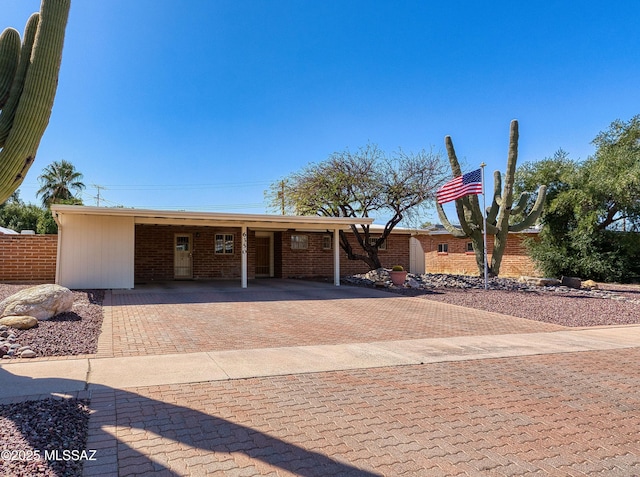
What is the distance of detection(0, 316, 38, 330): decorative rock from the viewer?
7527 millimetres

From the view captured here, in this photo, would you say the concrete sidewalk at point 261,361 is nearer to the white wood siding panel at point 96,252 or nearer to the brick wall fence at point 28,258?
the white wood siding panel at point 96,252

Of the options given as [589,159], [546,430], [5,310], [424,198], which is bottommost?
[546,430]

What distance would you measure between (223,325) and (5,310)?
3973 mm

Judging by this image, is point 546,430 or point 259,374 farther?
point 259,374

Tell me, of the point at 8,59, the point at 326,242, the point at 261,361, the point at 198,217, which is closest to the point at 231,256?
the point at 326,242

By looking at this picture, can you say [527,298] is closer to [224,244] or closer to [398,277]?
[398,277]

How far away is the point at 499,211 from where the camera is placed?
18.8m

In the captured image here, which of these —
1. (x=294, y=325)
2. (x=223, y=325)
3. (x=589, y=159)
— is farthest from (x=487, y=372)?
(x=589, y=159)

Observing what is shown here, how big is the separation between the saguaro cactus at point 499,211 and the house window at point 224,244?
30.8ft

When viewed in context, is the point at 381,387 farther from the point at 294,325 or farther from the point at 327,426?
the point at 294,325

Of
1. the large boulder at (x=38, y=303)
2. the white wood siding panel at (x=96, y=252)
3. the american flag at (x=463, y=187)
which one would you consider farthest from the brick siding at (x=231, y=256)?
the large boulder at (x=38, y=303)

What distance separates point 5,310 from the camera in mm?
8242

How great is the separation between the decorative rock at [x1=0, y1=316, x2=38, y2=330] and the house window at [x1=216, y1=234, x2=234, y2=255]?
41.0 feet

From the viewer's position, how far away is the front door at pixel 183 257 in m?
19.6
